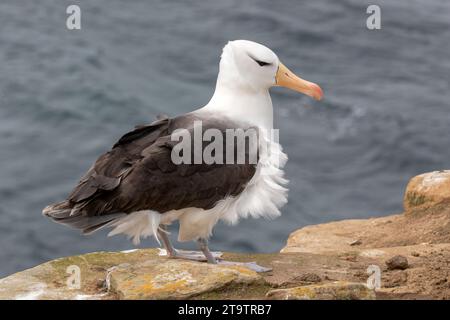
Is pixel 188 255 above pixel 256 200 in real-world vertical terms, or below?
below

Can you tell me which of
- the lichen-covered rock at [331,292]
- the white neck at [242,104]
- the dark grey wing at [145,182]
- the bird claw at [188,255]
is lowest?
the bird claw at [188,255]

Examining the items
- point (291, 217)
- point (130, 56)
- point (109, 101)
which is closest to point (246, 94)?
point (291, 217)

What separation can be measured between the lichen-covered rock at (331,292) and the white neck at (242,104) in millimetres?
2462

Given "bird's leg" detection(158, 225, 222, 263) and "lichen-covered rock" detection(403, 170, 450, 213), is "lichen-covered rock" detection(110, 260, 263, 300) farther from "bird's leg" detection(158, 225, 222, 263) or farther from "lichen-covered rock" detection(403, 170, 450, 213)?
"lichen-covered rock" detection(403, 170, 450, 213)

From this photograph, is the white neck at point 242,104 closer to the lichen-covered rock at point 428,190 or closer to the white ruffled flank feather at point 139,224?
the white ruffled flank feather at point 139,224

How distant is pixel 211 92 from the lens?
20000mm

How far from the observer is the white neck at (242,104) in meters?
8.87

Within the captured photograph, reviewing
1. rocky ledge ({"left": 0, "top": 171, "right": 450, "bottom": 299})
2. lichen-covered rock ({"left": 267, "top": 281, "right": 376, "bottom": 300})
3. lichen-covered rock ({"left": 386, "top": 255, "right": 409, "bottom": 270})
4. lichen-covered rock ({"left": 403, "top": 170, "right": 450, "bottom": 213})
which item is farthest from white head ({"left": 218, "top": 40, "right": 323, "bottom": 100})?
lichen-covered rock ({"left": 267, "top": 281, "right": 376, "bottom": 300})

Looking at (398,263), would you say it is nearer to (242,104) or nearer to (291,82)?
(242,104)

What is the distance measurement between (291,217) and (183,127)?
867cm

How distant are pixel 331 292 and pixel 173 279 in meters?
1.27

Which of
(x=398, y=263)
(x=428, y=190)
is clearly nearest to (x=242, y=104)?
(x=398, y=263)

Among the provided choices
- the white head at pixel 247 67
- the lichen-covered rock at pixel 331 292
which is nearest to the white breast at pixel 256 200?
the white head at pixel 247 67

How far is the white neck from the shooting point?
8.87m
